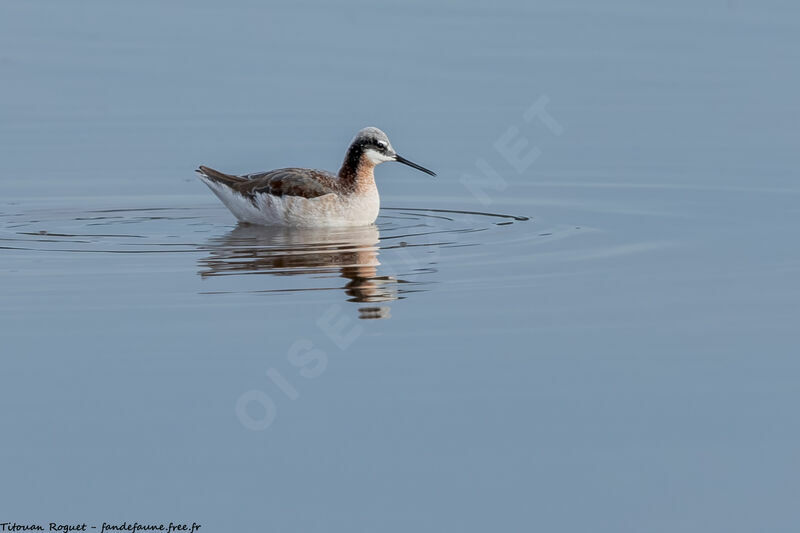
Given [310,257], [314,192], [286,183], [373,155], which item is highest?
[373,155]

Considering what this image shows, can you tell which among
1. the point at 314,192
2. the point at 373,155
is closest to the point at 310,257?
the point at 314,192

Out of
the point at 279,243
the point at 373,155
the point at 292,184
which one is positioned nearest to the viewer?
the point at 279,243

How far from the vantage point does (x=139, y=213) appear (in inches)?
749

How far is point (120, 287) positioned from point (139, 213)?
16.4 feet

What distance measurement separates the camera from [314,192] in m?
18.7

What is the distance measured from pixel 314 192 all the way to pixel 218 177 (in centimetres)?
165

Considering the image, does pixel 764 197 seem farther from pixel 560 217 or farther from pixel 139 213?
pixel 139 213

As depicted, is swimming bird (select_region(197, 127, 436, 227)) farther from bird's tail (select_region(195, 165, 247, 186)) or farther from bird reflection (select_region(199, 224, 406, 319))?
bird reflection (select_region(199, 224, 406, 319))

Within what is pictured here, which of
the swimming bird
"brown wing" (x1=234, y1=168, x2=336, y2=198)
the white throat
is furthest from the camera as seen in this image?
the white throat

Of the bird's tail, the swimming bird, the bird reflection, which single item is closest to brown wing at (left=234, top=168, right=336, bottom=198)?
the swimming bird

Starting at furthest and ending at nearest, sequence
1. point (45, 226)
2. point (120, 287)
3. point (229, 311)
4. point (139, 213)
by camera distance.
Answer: point (139, 213), point (45, 226), point (120, 287), point (229, 311)

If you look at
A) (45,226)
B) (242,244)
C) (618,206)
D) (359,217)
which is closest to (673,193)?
(618,206)

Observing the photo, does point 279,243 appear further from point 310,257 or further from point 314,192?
point 314,192

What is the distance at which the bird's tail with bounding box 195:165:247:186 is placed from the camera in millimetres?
19516
